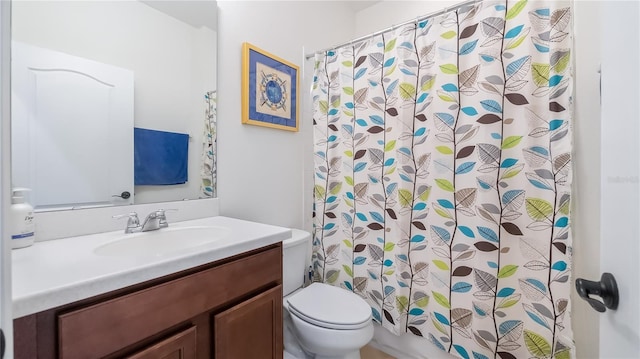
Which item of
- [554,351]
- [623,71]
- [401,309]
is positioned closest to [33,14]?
[623,71]

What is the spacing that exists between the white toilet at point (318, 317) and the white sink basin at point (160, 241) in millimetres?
420

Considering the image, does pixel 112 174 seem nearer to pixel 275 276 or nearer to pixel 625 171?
pixel 275 276

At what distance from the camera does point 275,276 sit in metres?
1.03

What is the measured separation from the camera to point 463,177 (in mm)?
1336

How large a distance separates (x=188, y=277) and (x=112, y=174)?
65 centimetres

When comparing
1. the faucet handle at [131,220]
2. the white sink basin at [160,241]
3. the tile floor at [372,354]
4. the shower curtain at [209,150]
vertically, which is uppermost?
the shower curtain at [209,150]

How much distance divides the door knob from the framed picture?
1.46 metres

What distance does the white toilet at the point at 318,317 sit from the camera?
1.24 m

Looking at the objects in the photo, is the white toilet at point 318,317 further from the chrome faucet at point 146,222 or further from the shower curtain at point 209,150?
the chrome faucet at point 146,222

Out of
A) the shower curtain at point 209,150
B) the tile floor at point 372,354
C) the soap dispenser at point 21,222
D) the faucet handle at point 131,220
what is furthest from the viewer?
the tile floor at point 372,354

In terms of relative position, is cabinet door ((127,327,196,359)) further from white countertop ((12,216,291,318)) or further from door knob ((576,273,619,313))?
door knob ((576,273,619,313))

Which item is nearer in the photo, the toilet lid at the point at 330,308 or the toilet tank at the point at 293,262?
the toilet lid at the point at 330,308

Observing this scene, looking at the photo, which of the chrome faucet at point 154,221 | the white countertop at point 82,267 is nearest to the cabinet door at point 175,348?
the white countertop at point 82,267

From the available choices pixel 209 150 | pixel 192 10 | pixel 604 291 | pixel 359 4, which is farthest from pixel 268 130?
pixel 604 291
